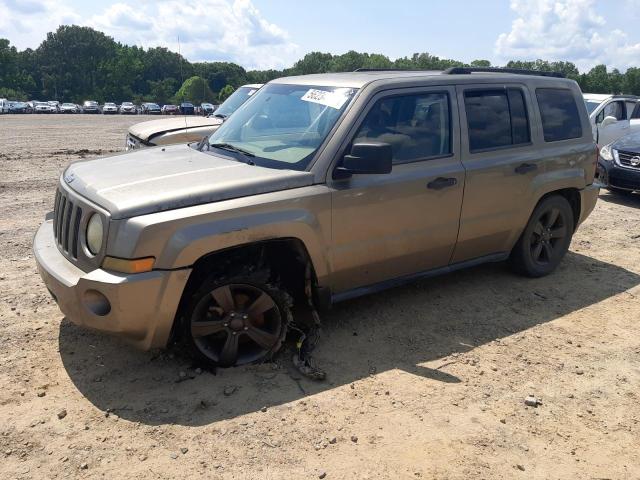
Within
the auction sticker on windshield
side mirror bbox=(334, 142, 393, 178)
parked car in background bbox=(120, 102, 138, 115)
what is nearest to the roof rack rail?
the auction sticker on windshield

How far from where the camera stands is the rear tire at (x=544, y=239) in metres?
5.32

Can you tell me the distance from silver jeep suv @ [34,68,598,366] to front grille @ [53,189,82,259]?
0.01 meters

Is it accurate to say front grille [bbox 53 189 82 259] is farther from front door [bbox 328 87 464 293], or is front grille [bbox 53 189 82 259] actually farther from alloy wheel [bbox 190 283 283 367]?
front door [bbox 328 87 464 293]

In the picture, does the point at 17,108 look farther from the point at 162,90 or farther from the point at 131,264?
the point at 131,264

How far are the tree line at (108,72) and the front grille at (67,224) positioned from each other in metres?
90.7

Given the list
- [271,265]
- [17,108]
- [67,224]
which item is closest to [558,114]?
[271,265]

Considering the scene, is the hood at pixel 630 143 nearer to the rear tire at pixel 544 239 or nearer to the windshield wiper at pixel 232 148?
the rear tire at pixel 544 239

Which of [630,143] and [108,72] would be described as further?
[108,72]

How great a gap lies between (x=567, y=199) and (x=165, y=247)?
13.5ft

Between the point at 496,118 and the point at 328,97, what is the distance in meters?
1.54

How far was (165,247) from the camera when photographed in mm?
3238

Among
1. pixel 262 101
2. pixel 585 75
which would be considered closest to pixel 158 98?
pixel 585 75

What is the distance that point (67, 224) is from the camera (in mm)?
3676

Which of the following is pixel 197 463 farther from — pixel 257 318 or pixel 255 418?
pixel 257 318
